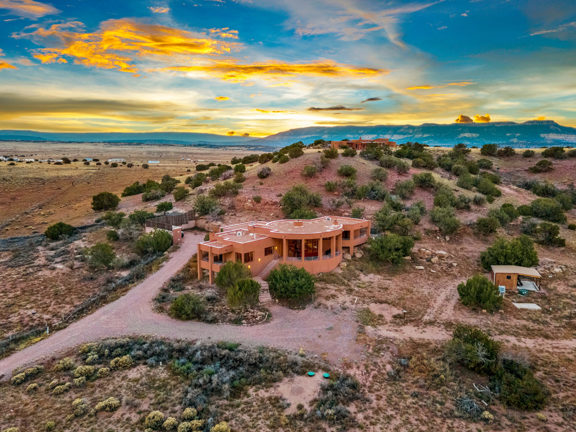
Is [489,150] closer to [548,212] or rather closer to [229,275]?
[548,212]

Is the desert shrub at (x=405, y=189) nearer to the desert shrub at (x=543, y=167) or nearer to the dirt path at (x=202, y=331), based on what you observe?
the dirt path at (x=202, y=331)

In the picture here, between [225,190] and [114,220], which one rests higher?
[225,190]

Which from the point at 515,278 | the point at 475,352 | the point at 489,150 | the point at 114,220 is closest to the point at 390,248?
the point at 515,278

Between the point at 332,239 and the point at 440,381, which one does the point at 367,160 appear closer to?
the point at 332,239

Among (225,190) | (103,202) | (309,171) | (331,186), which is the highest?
(309,171)

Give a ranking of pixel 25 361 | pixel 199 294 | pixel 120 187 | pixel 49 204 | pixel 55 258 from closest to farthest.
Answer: pixel 25 361
pixel 199 294
pixel 55 258
pixel 49 204
pixel 120 187

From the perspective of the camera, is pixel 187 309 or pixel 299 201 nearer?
pixel 187 309

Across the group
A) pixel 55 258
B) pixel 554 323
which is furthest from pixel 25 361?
pixel 554 323
